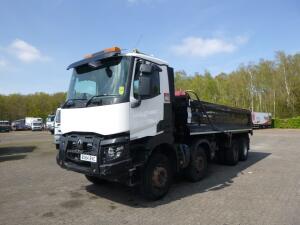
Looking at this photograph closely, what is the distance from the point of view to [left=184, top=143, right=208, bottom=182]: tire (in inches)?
311

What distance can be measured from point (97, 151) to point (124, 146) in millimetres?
507

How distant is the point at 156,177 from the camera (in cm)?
637

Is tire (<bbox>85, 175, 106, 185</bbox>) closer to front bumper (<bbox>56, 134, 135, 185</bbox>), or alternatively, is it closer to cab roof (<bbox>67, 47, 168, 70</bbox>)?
front bumper (<bbox>56, 134, 135, 185</bbox>)

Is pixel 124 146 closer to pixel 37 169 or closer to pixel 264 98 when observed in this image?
pixel 37 169

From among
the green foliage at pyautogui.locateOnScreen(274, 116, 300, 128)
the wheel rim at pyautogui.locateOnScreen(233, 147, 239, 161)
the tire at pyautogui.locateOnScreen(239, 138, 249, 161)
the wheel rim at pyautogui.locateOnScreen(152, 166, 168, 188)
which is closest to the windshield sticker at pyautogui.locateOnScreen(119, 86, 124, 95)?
the wheel rim at pyautogui.locateOnScreen(152, 166, 168, 188)

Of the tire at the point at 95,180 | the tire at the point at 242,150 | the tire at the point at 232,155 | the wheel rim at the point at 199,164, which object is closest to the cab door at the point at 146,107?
the wheel rim at the point at 199,164

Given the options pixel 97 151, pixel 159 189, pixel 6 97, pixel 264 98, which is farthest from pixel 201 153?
pixel 6 97

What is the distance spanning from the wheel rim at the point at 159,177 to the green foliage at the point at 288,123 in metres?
45.1

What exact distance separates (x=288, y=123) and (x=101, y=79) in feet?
154

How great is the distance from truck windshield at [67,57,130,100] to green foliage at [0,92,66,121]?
7530 centimetres

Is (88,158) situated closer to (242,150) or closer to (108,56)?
(108,56)

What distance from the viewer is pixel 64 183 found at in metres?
8.09

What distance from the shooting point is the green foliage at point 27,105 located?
3118 inches

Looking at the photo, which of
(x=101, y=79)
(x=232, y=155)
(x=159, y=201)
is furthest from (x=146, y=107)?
(x=232, y=155)
